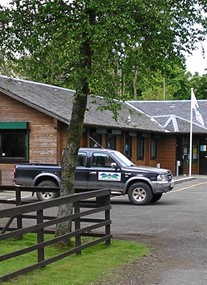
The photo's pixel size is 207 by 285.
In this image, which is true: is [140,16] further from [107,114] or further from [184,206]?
[107,114]

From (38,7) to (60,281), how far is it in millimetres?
5129

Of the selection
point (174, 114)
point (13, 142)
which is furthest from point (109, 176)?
point (174, 114)

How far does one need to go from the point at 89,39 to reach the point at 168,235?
5058mm

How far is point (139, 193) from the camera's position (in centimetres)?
2014

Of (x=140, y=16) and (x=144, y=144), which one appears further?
(x=144, y=144)

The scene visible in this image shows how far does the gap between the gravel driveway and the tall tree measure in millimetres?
2062

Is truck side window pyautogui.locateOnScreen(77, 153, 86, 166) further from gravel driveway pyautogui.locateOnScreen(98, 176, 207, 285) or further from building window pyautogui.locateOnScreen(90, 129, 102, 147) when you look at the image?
building window pyautogui.locateOnScreen(90, 129, 102, 147)

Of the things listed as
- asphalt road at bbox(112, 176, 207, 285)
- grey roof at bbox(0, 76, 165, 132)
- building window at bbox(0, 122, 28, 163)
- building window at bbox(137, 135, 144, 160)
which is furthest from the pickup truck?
building window at bbox(137, 135, 144, 160)

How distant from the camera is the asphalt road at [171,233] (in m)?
8.92

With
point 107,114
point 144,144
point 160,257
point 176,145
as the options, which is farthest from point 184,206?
point 176,145

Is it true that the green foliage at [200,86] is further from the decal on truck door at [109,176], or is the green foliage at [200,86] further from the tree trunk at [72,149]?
the tree trunk at [72,149]

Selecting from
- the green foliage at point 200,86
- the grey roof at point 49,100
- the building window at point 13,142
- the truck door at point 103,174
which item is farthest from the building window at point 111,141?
the green foliage at point 200,86

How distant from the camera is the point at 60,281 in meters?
8.16

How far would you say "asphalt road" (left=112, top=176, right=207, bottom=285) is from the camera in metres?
8.92
